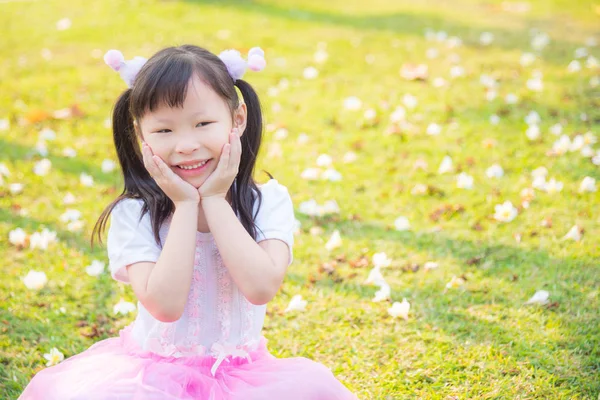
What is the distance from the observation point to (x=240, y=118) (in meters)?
2.28

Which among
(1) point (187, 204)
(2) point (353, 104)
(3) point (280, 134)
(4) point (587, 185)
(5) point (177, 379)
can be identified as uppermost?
(1) point (187, 204)

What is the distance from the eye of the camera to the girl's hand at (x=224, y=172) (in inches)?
82.7

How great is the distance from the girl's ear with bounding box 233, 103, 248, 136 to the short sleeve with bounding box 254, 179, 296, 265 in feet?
0.86

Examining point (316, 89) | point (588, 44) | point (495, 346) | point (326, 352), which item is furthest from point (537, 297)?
A: point (588, 44)

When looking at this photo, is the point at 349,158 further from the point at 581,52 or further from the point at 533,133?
the point at 581,52

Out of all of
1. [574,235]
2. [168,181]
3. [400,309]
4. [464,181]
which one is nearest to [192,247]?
[168,181]

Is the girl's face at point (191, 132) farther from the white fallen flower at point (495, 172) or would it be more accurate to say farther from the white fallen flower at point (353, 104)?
the white fallen flower at point (353, 104)

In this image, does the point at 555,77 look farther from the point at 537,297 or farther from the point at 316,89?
the point at 537,297

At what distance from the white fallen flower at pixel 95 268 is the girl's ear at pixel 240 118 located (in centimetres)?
162

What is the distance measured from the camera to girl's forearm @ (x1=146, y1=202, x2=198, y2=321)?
2.02m

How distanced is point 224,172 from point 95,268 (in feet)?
5.61

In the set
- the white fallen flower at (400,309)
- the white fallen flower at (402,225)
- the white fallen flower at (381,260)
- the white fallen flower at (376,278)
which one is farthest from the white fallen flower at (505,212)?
the white fallen flower at (400,309)

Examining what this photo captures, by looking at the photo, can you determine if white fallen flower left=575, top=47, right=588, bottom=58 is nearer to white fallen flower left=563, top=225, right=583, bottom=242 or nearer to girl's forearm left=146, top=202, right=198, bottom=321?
white fallen flower left=563, top=225, right=583, bottom=242

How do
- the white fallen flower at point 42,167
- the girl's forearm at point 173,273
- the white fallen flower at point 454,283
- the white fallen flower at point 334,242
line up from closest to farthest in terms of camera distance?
the girl's forearm at point 173,273 < the white fallen flower at point 454,283 < the white fallen flower at point 334,242 < the white fallen flower at point 42,167
